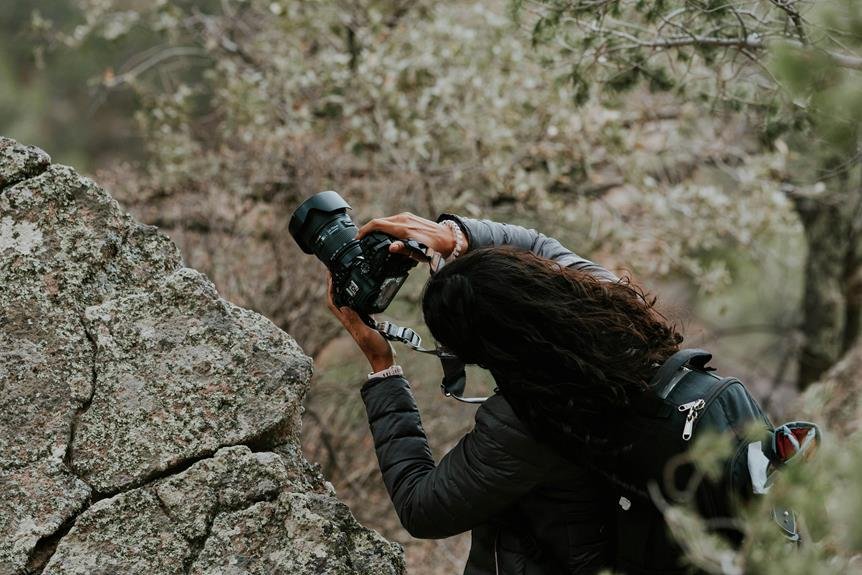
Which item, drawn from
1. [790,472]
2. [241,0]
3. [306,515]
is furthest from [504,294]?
[241,0]

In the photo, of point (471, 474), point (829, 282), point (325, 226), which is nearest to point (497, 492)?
point (471, 474)

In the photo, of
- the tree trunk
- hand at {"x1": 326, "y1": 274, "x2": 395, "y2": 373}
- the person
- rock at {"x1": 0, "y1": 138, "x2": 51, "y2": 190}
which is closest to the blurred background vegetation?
the tree trunk

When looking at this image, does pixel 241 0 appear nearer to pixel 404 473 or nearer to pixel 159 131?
pixel 159 131

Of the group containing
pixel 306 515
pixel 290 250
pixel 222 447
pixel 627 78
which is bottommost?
pixel 290 250

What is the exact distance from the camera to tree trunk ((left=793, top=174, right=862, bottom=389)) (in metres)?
9.17

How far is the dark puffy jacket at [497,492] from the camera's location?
2.42m

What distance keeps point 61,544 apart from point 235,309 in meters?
0.72

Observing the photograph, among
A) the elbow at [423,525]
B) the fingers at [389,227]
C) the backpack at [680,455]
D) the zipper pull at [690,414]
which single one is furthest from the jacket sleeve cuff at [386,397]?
the zipper pull at [690,414]

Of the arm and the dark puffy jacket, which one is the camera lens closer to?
the arm

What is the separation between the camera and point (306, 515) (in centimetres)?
260

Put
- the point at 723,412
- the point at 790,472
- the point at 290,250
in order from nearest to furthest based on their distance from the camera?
the point at 790,472
the point at 723,412
the point at 290,250

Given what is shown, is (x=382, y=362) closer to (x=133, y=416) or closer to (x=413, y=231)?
(x=413, y=231)

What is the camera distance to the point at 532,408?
2.36 m

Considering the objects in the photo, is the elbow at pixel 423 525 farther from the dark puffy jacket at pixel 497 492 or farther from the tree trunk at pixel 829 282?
the tree trunk at pixel 829 282
